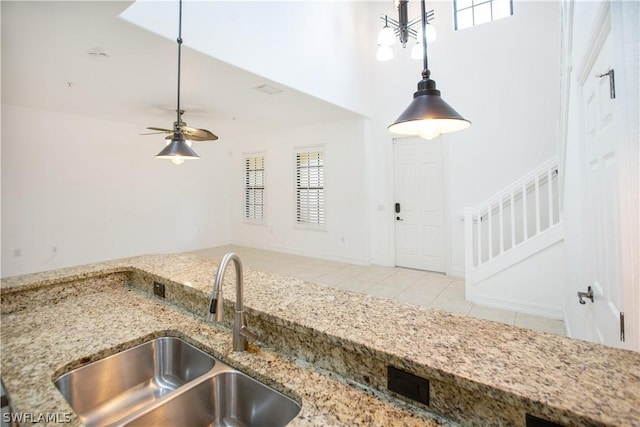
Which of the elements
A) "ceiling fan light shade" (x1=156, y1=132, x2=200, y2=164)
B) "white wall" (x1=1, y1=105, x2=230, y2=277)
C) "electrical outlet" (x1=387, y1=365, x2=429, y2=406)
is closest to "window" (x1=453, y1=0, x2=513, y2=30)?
"ceiling fan light shade" (x1=156, y1=132, x2=200, y2=164)

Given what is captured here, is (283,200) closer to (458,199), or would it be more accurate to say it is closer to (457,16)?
(458,199)

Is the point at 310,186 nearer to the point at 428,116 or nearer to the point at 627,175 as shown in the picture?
the point at 428,116

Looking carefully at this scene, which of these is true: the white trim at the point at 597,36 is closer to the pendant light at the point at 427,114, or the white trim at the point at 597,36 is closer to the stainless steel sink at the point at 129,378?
the pendant light at the point at 427,114

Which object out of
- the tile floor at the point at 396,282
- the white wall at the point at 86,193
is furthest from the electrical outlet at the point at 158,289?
the white wall at the point at 86,193

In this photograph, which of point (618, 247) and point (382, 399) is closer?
point (382, 399)

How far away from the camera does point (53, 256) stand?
509cm

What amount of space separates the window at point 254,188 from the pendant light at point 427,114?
6152 millimetres

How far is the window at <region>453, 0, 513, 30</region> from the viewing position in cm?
445

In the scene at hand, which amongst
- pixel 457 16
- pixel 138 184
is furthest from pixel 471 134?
pixel 138 184

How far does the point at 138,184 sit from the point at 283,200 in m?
2.93

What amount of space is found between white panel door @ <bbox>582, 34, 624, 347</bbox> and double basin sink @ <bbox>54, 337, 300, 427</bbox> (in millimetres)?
1338

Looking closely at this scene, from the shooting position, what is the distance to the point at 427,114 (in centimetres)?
123

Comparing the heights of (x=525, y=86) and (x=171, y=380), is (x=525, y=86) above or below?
above

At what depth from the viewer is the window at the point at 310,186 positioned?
6.22 m
